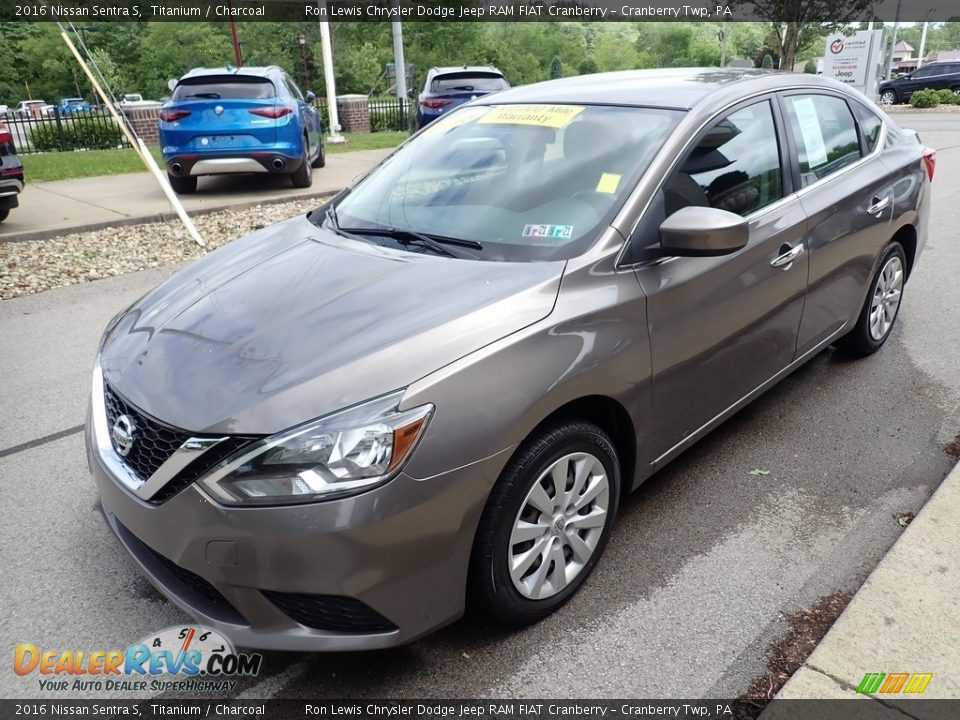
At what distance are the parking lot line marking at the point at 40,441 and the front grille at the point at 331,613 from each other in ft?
7.93

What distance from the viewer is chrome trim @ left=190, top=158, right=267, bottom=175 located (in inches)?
399

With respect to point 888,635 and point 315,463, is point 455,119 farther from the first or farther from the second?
point 888,635

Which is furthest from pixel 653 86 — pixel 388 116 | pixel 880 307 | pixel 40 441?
pixel 388 116

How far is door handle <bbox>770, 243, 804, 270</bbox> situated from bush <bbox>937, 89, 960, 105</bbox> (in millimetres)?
31257

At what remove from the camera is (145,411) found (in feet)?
7.44

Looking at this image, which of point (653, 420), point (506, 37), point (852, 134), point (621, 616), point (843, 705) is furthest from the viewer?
point (506, 37)

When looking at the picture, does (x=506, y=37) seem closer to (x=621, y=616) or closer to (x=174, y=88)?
(x=174, y=88)

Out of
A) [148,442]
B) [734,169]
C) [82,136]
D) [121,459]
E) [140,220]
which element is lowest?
[82,136]

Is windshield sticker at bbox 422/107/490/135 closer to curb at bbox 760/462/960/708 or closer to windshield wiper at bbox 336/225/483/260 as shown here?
windshield wiper at bbox 336/225/483/260

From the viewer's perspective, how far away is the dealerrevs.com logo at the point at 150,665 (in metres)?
2.41

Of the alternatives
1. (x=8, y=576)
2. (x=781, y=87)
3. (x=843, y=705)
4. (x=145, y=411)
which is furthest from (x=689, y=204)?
(x=8, y=576)

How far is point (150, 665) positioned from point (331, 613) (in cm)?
79

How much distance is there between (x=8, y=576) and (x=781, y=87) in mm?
3874

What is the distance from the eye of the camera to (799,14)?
27438 mm
